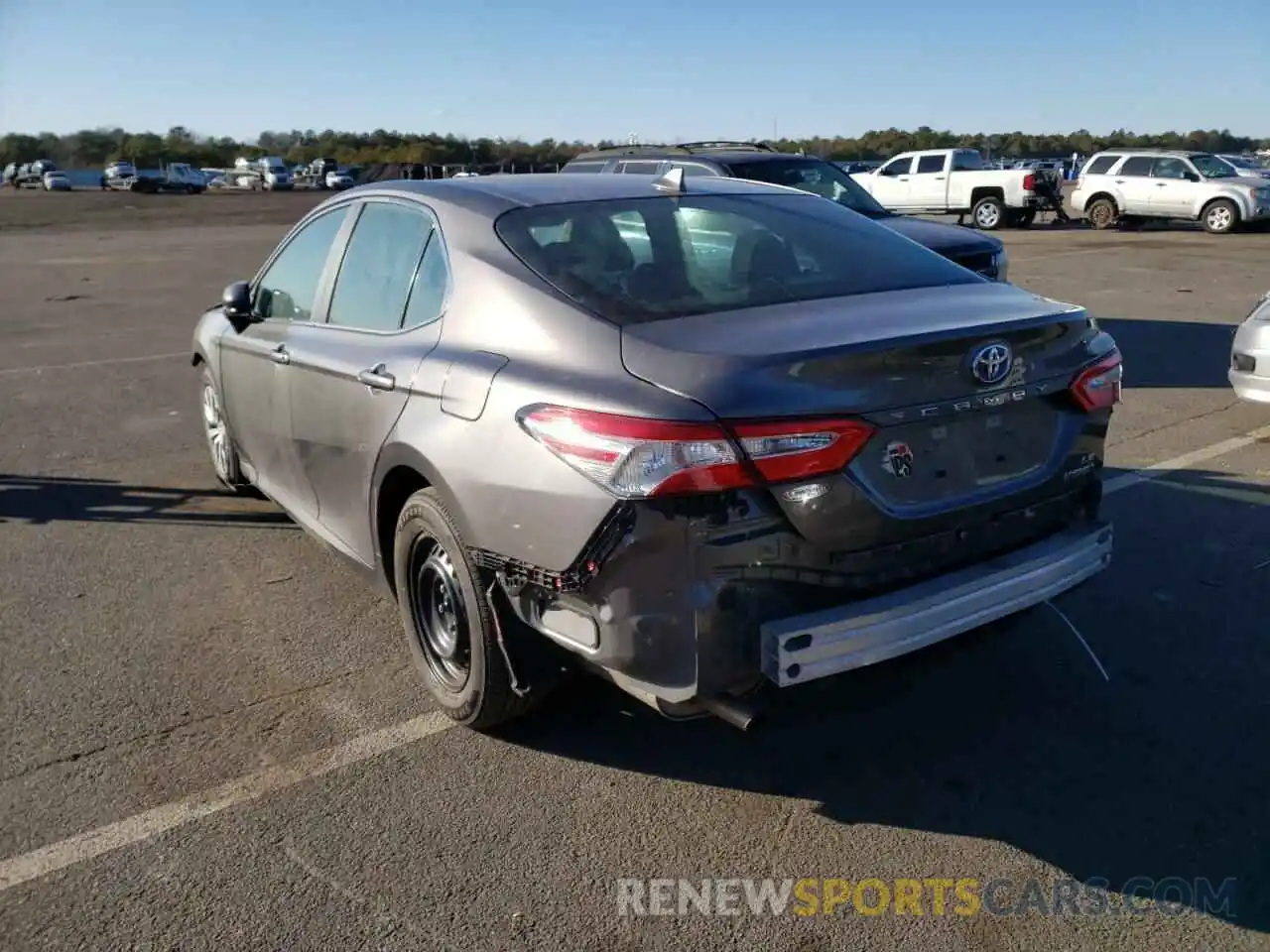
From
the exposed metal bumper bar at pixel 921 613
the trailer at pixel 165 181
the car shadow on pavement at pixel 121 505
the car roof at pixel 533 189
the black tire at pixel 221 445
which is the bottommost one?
the trailer at pixel 165 181

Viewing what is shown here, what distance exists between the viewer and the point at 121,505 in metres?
6.21

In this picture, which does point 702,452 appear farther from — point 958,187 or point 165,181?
point 165,181

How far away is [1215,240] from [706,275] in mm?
23601

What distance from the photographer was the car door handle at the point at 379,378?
3697 mm

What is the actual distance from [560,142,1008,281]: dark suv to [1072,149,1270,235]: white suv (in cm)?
1767

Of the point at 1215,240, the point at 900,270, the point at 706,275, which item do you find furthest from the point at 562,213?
the point at 1215,240

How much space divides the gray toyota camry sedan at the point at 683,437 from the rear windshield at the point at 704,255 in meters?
0.01

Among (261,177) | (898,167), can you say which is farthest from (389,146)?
(898,167)

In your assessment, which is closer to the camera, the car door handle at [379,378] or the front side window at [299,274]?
the car door handle at [379,378]

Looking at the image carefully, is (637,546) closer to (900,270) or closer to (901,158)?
(900,270)

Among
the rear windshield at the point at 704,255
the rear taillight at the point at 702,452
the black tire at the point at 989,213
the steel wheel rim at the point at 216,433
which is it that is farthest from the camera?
the black tire at the point at 989,213

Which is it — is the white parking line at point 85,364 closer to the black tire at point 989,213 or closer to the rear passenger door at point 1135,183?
the black tire at point 989,213

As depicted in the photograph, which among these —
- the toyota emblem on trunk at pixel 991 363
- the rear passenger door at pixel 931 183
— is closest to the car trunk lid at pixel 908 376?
the toyota emblem on trunk at pixel 991 363

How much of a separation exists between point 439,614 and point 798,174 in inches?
326
